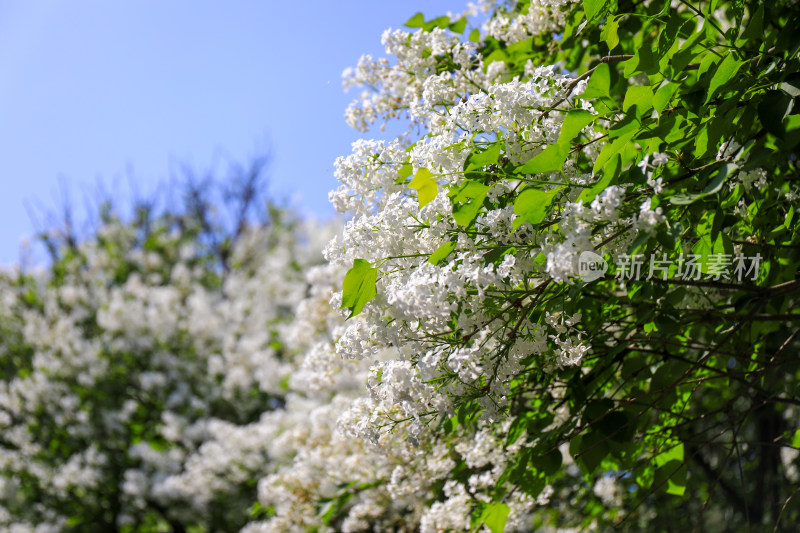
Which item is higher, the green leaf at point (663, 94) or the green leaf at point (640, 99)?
the green leaf at point (640, 99)

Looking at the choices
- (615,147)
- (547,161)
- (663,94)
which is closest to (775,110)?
(663,94)

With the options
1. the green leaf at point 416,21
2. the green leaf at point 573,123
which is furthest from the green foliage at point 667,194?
the green leaf at point 416,21

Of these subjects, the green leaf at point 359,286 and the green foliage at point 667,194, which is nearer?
the green foliage at point 667,194

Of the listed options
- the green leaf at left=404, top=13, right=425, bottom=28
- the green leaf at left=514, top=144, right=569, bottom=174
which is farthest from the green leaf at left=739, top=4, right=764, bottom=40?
the green leaf at left=404, top=13, right=425, bottom=28

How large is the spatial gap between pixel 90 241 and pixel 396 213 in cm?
1355

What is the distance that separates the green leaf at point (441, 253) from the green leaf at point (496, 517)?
1113mm

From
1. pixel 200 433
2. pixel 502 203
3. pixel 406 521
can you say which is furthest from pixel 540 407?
pixel 200 433

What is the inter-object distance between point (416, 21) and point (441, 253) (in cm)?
154

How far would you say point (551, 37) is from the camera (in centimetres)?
308

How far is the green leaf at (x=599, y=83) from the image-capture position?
1.81m

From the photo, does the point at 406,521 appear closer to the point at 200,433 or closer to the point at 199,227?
the point at 200,433

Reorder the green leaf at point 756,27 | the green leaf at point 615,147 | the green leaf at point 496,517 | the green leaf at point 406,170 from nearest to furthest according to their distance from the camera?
the green leaf at point 615,147 < the green leaf at point 756,27 < the green leaf at point 406,170 < the green leaf at point 496,517

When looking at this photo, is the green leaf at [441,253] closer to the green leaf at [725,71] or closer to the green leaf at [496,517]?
the green leaf at [725,71]

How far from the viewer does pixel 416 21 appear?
3000 mm
